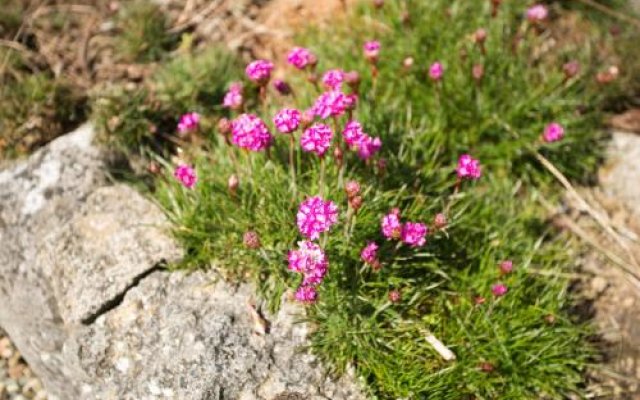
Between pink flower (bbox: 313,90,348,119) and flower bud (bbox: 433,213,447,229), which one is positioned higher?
pink flower (bbox: 313,90,348,119)

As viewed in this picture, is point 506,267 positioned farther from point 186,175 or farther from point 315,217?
point 186,175

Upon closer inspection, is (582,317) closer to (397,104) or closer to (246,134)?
(397,104)

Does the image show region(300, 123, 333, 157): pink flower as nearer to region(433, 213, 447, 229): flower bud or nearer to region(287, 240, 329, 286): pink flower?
region(287, 240, 329, 286): pink flower

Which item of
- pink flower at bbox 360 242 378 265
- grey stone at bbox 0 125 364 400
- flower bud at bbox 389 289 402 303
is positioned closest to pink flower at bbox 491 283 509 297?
flower bud at bbox 389 289 402 303

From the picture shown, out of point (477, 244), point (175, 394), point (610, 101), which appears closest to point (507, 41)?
point (610, 101)

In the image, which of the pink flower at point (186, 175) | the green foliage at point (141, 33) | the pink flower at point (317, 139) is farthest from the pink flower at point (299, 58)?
the green foliage at point (141, 33)

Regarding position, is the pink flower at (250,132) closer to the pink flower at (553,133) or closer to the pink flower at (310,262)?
the pink flower at (310,262)
